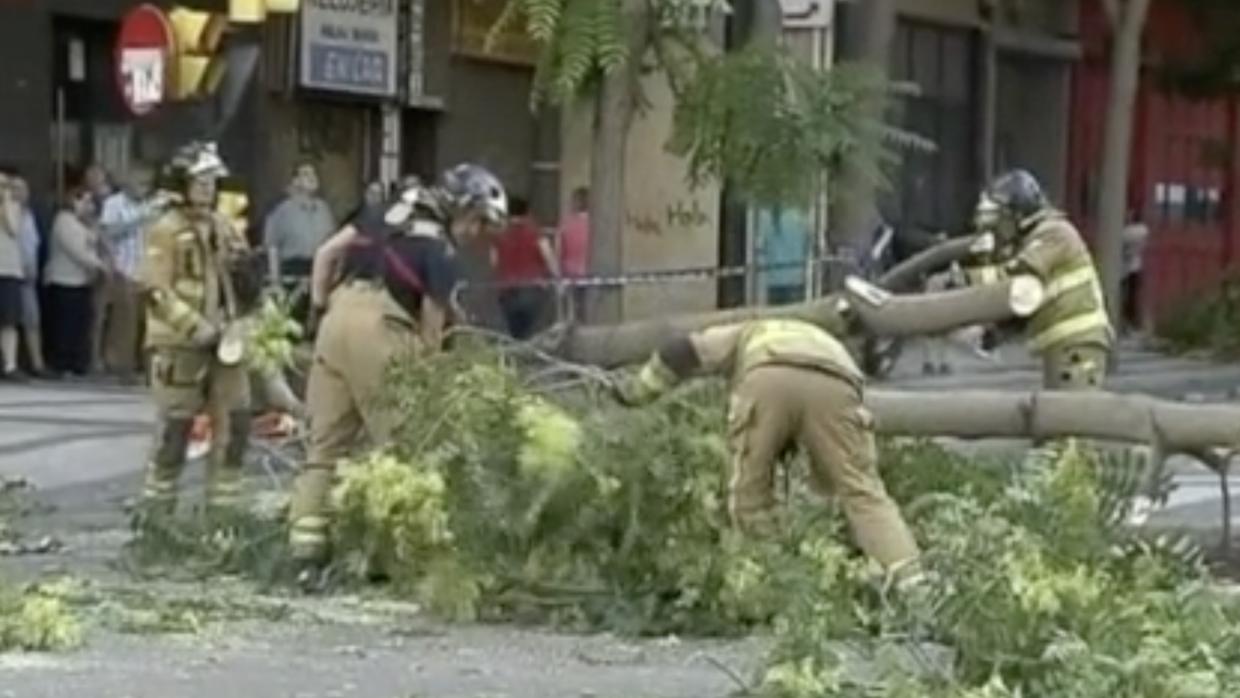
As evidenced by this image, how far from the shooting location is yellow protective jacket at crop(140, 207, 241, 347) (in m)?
14.5

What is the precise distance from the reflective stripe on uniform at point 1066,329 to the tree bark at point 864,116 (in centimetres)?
207

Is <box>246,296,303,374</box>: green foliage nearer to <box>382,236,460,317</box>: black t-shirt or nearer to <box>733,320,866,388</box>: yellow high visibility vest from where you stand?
<box>382,236,460,317</box>: black t-shirt

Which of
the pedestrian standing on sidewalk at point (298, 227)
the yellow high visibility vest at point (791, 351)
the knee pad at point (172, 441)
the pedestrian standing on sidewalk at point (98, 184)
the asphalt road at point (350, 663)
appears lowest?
the asphalt road at point (350, 663)

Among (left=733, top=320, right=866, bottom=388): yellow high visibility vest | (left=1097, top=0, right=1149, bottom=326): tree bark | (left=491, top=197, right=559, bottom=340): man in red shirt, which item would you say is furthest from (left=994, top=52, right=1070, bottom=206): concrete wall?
(left=733, top=320, right=866, bottom=388): yellow high visibility vest

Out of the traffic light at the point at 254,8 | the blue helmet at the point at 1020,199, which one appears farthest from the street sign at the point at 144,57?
the blue helmet at the point at 1020,199

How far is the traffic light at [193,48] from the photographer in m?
24.4

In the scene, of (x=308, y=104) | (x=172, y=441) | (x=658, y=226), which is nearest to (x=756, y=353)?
(x=172, y=441)

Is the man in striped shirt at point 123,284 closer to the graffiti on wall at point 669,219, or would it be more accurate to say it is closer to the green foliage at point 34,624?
the graffiti on wall at point 669,219

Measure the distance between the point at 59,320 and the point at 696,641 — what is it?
13.9m

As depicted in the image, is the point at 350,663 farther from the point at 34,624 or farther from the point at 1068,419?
the point at 1068,419

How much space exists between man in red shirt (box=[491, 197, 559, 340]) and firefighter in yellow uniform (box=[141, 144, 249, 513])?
611cm

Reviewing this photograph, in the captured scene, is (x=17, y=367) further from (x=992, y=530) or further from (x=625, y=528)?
(x=992, y=530)

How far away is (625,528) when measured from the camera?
1147 cm

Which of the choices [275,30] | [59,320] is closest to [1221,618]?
[59,320]
